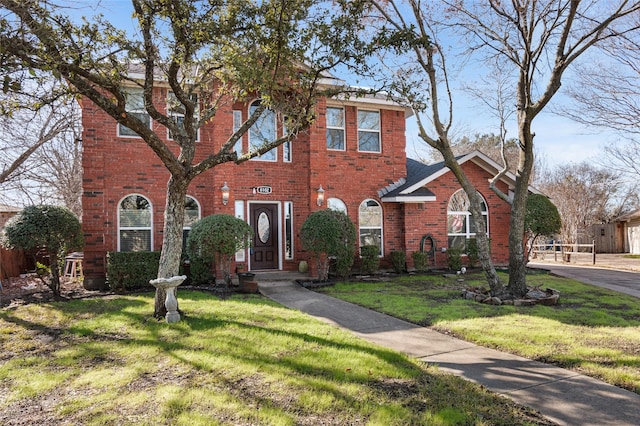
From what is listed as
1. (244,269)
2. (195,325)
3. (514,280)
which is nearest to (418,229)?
(514,280)

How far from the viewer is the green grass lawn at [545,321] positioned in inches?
200

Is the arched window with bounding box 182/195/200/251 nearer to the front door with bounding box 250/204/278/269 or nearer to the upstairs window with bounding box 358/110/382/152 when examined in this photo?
the front door with bounding box 250/204/278/269

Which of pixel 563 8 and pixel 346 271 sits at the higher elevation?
pixel 563 8

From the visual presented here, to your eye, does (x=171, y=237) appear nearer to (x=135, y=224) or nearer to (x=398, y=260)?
(x=135, y=224)

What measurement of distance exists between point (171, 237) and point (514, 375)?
5.67 meters

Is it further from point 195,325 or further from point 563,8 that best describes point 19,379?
point 563,8

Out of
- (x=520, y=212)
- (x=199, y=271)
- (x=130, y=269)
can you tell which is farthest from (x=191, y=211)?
(x=520, y=212)

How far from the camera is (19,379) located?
4676 mm

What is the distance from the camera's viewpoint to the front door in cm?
1286

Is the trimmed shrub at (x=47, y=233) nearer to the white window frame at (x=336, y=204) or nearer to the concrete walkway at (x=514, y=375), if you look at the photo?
the concrete walkway at (x=514, y=375)

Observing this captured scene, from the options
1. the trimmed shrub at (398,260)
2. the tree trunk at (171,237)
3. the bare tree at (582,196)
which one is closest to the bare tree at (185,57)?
the tree trunk at (171,237)

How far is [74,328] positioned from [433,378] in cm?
587

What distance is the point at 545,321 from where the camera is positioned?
7188 mm

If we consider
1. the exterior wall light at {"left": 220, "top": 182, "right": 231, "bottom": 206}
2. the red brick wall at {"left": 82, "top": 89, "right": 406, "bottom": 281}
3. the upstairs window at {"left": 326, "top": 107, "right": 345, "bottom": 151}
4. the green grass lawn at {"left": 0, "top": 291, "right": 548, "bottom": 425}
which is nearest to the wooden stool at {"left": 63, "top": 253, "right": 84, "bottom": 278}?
the red brick wall at {"left": 82, "top": 89, "right": 406, "bottom": 281}
